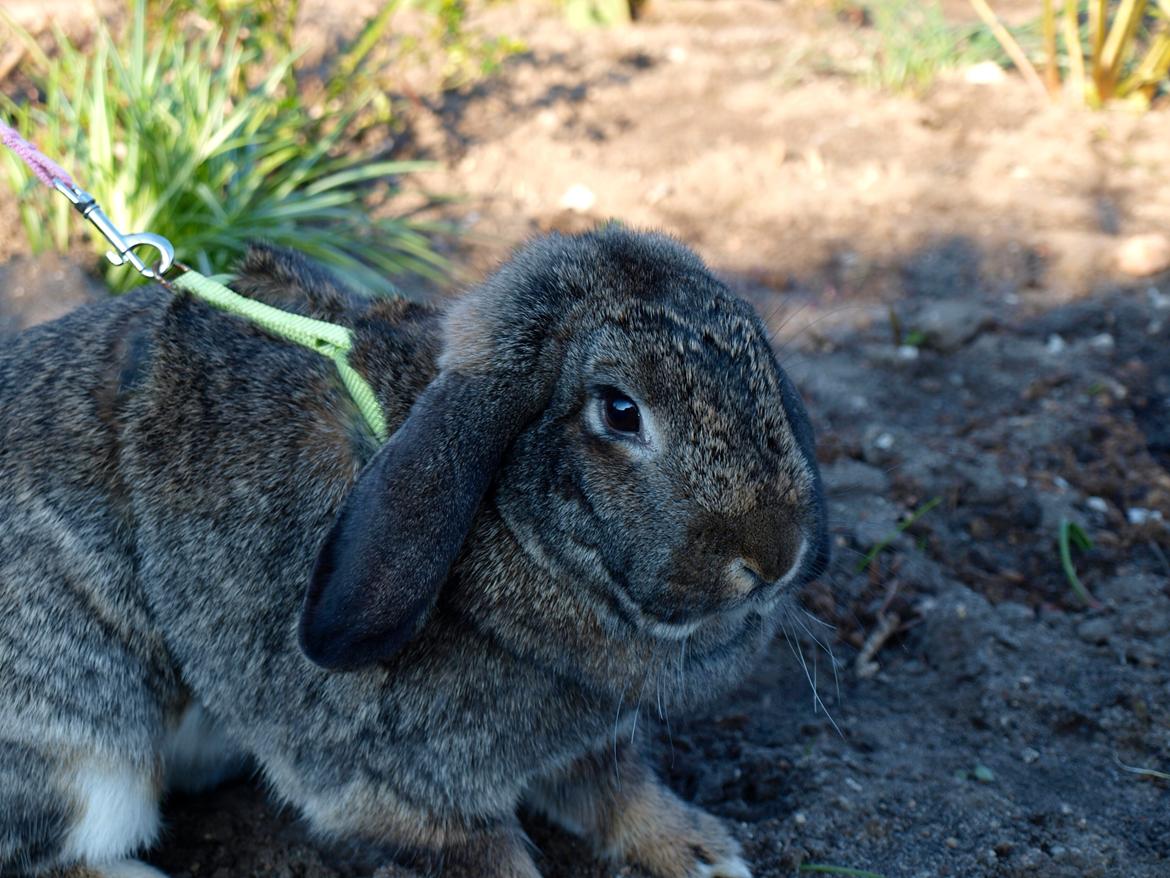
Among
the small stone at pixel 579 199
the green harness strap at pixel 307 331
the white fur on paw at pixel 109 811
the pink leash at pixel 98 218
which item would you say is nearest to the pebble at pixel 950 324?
the small stone at pixel 579 199

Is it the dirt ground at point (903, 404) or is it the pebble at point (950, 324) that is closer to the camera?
the dirt ground at point (903, 404)

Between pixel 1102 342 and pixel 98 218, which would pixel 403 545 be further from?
pixel 1102 342

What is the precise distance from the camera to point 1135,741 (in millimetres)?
3498

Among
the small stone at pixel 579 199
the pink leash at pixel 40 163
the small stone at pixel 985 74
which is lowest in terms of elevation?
the small stone at pixel 985 74

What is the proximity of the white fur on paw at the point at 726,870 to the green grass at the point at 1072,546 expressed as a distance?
1.67 m

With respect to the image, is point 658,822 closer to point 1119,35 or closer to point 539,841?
point 539,841

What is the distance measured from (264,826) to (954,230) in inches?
182

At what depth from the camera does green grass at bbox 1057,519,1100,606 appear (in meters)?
4.11

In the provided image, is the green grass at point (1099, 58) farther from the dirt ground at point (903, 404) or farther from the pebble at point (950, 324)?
the pebble at point (950, 324)

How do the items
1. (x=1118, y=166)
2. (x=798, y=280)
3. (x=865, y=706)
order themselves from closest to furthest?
(x=865, y=706)
(x=798, y=280)
(x=1118, y=166)

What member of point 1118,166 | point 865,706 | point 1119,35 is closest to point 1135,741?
point 865,706

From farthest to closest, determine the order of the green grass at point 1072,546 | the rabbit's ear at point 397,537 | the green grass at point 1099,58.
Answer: the green grass at point 1099,58 < the green grass at point 1072,546 < the rabbit's ear at point 397,537

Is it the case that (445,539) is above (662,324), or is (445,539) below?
below

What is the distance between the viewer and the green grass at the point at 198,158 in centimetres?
542
